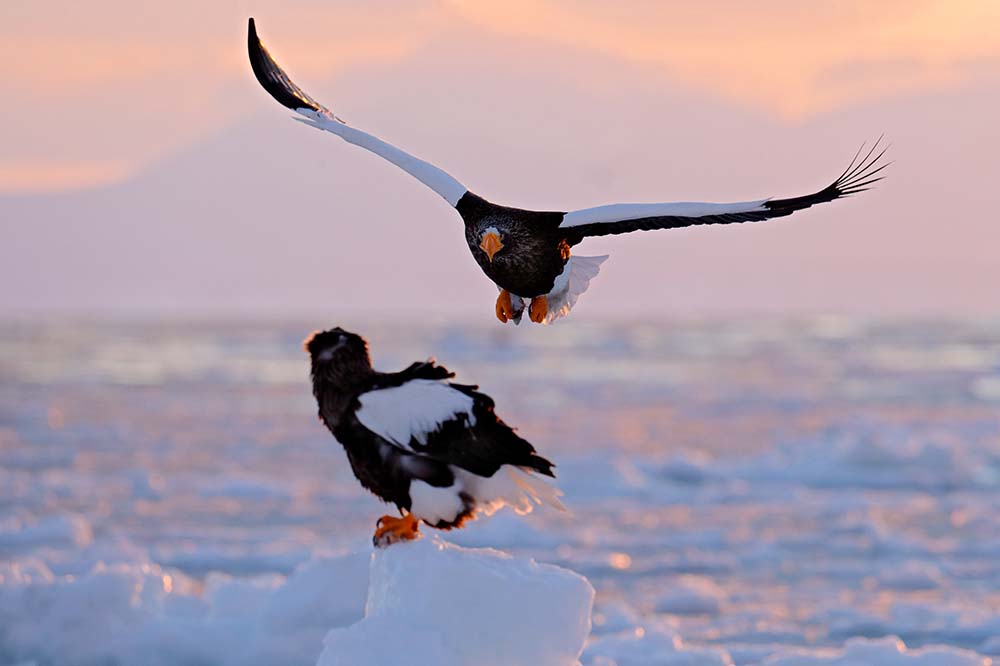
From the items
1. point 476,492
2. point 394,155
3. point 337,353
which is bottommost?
point 476,492

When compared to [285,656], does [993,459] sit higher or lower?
higher

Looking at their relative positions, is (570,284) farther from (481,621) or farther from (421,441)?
(481,621)

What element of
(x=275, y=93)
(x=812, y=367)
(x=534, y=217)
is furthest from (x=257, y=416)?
(x=812, y=367)

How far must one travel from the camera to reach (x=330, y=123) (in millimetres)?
7754

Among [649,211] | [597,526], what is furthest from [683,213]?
[597,526]

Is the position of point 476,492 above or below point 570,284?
below

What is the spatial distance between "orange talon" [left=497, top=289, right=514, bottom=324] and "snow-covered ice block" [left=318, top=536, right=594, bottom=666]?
5.89ft

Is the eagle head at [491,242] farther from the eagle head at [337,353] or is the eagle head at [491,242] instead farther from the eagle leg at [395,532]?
the eagle leg at [395,532]

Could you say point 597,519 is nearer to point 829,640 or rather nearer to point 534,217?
point 829,640

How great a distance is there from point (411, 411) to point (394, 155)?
224 cm

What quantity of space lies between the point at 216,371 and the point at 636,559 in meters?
29.6

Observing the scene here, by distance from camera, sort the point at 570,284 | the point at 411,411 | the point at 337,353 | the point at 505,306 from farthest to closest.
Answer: the point at 570,284 < the point at 505,306 < the point at 337,353 < the point at 411,411

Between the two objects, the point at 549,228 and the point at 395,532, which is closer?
the point at 395,532

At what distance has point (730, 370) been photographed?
3928 cm
